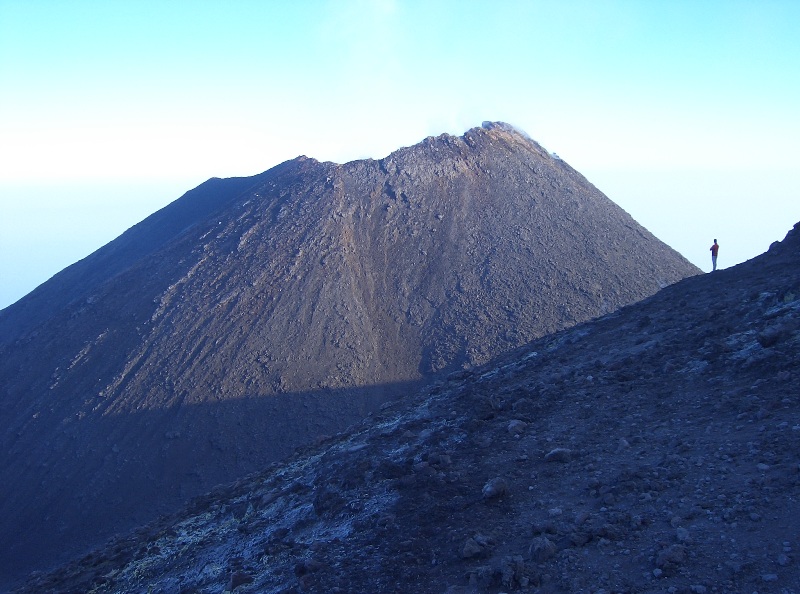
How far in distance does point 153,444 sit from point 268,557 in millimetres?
13326

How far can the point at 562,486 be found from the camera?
24.5 feet

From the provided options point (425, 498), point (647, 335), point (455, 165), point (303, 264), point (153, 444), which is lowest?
point (153, 444)

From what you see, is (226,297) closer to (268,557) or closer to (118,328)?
(118,328)

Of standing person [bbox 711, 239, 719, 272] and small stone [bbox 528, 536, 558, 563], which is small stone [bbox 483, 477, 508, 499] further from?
standing person [bbox 711, 239, 719, 272]

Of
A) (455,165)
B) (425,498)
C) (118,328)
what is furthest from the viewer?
(455,165)

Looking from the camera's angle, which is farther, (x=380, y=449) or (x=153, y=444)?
(x=153, y=444)

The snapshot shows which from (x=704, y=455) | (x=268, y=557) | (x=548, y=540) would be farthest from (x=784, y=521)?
(x=268, y=557)

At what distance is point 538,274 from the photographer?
25.7 metres

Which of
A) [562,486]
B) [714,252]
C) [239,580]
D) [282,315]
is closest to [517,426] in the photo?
[562,486]

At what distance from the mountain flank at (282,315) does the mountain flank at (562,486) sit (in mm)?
8021

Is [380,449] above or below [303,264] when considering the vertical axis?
below

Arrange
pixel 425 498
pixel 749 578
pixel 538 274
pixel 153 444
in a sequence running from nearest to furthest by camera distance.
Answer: pixel 749 578 → pixel 425 498 → pixel 153 444 → pixel 538 274

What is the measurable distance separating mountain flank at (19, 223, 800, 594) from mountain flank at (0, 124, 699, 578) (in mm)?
8021

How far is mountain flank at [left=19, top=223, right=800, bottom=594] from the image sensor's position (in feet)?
19.5
